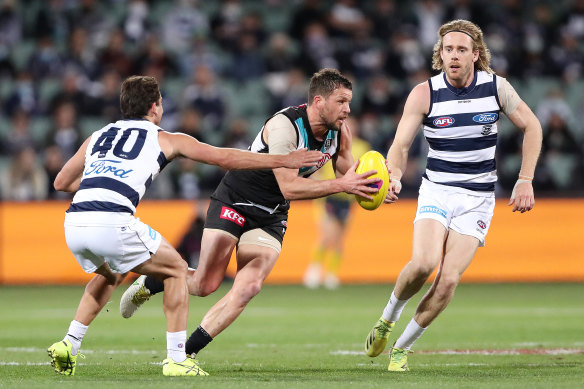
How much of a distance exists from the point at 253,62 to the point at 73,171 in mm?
13753

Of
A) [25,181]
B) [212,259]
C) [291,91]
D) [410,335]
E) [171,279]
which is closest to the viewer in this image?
[171,279]

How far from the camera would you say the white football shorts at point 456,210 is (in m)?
7.20

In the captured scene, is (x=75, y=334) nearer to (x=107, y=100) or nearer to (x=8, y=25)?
(x=107, y=100)

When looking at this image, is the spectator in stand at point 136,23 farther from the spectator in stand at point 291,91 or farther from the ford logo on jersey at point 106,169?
the ford logo on jersey at point 106,169

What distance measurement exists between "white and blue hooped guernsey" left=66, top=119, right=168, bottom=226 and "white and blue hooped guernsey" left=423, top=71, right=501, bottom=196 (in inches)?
86.3

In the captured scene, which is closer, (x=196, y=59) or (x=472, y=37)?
(x=472, y=37)

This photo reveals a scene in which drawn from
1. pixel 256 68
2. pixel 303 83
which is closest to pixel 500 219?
pixel 303 83

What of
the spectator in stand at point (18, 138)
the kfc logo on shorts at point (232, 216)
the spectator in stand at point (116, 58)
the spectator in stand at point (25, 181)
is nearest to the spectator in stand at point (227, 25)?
the spectator in stand at point (116, 58)

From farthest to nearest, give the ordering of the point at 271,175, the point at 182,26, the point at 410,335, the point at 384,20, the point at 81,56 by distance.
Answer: the point at 384,20
the point at 182,26
the point at 81,56
the point at 271,175
the point at 410,335

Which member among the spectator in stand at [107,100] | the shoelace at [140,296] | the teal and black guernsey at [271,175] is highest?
the spectator in stand at [107,100]

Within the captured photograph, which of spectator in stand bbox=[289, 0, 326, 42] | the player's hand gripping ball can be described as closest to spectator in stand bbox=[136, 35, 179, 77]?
spectator in stand bbox=[289, 0, 326, 42]

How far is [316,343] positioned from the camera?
911 centimetres

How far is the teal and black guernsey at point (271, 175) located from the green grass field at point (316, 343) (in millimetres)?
A: 1287

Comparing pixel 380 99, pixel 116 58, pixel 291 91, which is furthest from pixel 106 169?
pixel 116 58
